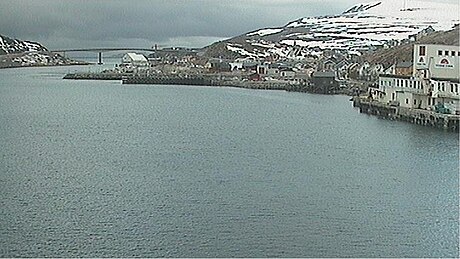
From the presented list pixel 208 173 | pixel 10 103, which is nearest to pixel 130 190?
pixel 208 173

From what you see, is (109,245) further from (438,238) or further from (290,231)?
(438,238)

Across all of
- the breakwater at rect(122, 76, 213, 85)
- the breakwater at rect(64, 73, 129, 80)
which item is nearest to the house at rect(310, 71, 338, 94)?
the breakwater at rect(122, 76, 213, 85)

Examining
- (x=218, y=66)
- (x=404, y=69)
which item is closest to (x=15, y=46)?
(x=218, y=66)

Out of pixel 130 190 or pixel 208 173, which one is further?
pixel 208 173

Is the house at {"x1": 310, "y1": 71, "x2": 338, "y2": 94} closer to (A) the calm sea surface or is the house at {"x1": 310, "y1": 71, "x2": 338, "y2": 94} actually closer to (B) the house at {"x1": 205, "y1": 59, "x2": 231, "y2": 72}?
(B) the house at {"x1": 205, "y1": 59, "x2": 231, "y2": 72}

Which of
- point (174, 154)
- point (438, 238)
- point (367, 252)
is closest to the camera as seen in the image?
point (367, 252)

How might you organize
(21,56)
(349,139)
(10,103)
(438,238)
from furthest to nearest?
1. (21,56)
2. (10,103)
3. (349,139)
4. (438,238)
